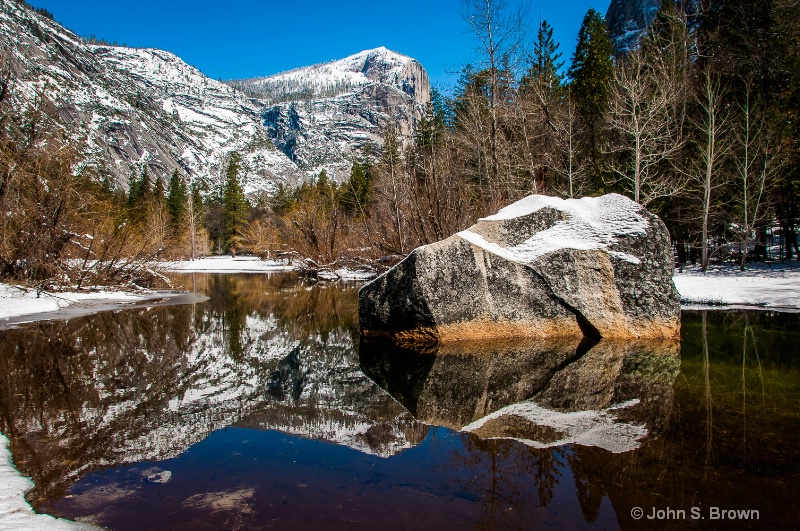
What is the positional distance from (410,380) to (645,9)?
9335cm

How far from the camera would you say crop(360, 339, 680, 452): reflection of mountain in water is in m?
4.19

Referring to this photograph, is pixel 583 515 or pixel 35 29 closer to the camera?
pixel 583 515

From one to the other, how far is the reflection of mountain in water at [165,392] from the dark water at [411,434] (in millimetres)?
30

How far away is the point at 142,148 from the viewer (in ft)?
489

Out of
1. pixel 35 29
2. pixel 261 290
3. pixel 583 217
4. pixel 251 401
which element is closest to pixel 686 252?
pixel 583 217

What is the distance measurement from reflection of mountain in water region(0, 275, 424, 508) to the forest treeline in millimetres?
5291

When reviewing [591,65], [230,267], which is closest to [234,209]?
[230,267]

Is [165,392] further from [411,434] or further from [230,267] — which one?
[230,267]

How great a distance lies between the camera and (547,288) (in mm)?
8273

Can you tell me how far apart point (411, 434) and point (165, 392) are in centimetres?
306

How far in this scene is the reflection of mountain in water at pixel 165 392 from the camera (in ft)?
13.0

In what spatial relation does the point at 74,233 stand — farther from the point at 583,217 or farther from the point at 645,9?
the point at 645,9

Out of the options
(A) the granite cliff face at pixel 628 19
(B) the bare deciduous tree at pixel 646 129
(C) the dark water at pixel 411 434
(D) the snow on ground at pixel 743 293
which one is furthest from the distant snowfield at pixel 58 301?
(A) the granite cliff face at pixel 628 19

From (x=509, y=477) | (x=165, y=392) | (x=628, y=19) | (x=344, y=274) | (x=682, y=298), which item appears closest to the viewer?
(x=509, y=477)
